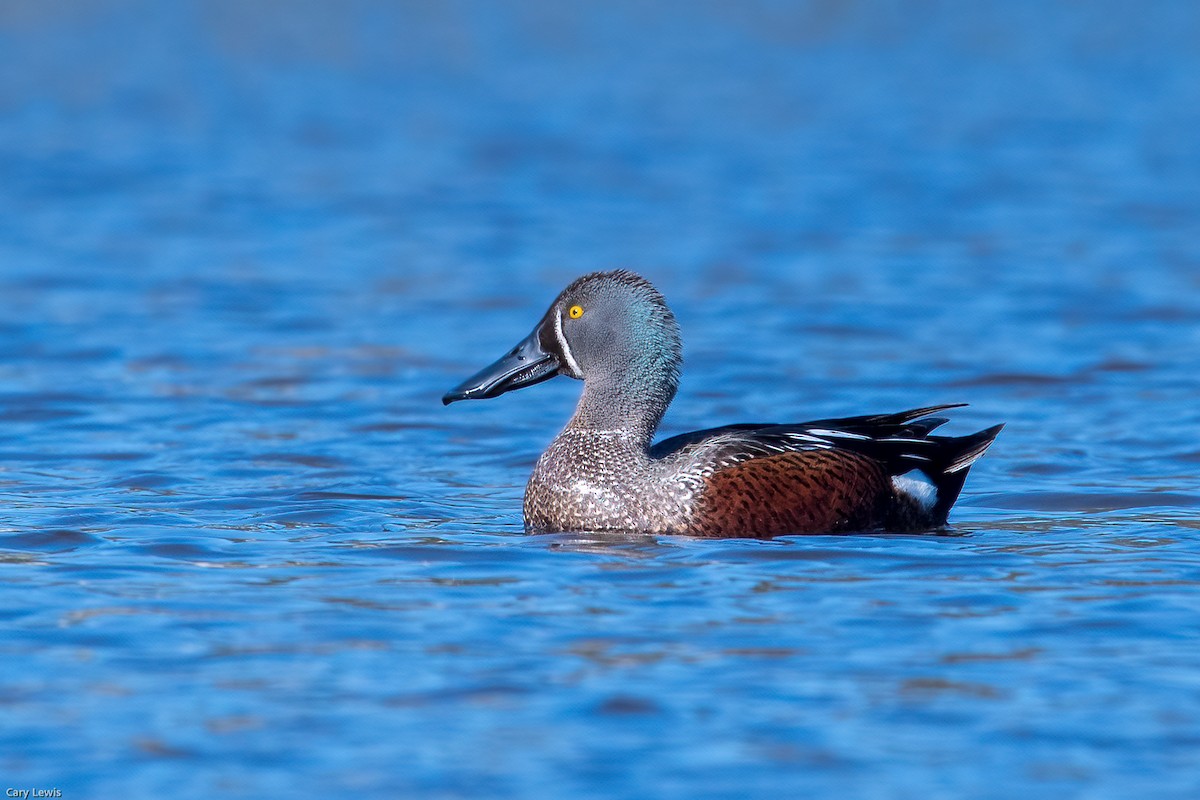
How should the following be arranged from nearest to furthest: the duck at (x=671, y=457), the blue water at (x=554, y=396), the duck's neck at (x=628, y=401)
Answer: the blue water at (x=554, y=396)
the duck at (x=671, y=457)
the duck's neck at (x=628, y=401)

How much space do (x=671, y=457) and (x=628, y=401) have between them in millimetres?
412

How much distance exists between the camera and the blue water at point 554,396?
5.32 meters

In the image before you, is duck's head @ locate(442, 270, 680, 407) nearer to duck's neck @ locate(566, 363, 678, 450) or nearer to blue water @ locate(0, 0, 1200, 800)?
duck's neck @ locate(566, 363, 678, 450)

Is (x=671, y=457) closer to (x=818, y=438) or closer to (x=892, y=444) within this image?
(x=818, y=438)

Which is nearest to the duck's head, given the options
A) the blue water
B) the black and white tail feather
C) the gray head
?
the gray head

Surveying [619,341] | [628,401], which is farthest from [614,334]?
[628,401]

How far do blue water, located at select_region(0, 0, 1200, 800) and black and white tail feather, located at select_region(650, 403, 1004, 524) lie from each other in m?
0.26

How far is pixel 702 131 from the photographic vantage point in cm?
2120

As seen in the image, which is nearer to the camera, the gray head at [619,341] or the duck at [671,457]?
the duck at [671,457]

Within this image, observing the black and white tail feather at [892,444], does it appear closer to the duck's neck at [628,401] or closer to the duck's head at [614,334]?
the duck's neck at [628,401]

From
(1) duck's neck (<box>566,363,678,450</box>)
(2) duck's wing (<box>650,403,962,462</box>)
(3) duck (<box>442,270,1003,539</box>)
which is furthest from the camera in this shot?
(1) duck's neck (<box>566,363,678,450</box>)

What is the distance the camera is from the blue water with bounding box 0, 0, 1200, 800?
532 centimetres

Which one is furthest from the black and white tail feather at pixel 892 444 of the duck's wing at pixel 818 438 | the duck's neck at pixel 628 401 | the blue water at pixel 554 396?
the blue water at pixel 554 396

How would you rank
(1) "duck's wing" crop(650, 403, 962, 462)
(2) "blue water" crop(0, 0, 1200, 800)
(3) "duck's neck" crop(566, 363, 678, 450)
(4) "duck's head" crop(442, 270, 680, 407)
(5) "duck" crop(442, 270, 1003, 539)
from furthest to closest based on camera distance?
(4) "duck's head" crop(442, 270, 680, 407)
(3) "duck's neck" crop(566, 363, 678, 450)
(1) "duck's wing" crop(650, 403, 962, 462)
(5) "duck" crop(442, 270, 1003, 539)
(2) "blue water" crop(0, 0, 1200, 800)
